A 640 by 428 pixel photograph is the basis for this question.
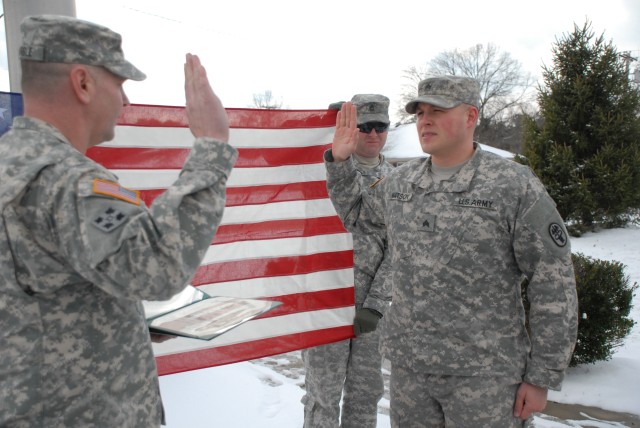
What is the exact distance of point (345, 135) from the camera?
265 cm

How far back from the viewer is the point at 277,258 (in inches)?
131

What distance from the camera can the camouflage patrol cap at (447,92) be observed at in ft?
8.04

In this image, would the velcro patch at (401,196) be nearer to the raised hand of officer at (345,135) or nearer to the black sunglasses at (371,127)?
the raised hand of officer at (345,135)

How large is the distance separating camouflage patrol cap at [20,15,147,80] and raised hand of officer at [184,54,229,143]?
0.18 m

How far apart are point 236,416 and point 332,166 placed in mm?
2240

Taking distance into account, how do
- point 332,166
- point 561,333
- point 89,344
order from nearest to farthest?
point 89,344 < point 561,333 < point 332,166

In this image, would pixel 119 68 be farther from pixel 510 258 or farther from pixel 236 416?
pixel 236 416

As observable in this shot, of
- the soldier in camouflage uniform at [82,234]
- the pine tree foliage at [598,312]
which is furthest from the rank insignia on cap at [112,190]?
the pine tree foliage at [598,312]

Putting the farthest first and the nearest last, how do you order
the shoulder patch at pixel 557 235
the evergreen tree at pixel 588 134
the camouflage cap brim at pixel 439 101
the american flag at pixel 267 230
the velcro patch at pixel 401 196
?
the evergreen tree at pixel 588 134 → the american flag at pixel 267 230 → the velcro patch at pixel 401 196 → the camouflage cap brim at pixel 439 101 → the shoulder patch at pixel 557 235

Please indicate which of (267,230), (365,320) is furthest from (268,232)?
(365,320)

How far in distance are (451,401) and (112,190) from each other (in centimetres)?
172

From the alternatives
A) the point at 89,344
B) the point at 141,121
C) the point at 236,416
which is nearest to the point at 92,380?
the point at 89,344

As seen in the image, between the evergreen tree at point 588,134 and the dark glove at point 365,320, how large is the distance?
10941mm

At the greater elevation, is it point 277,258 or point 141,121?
point 141,121
